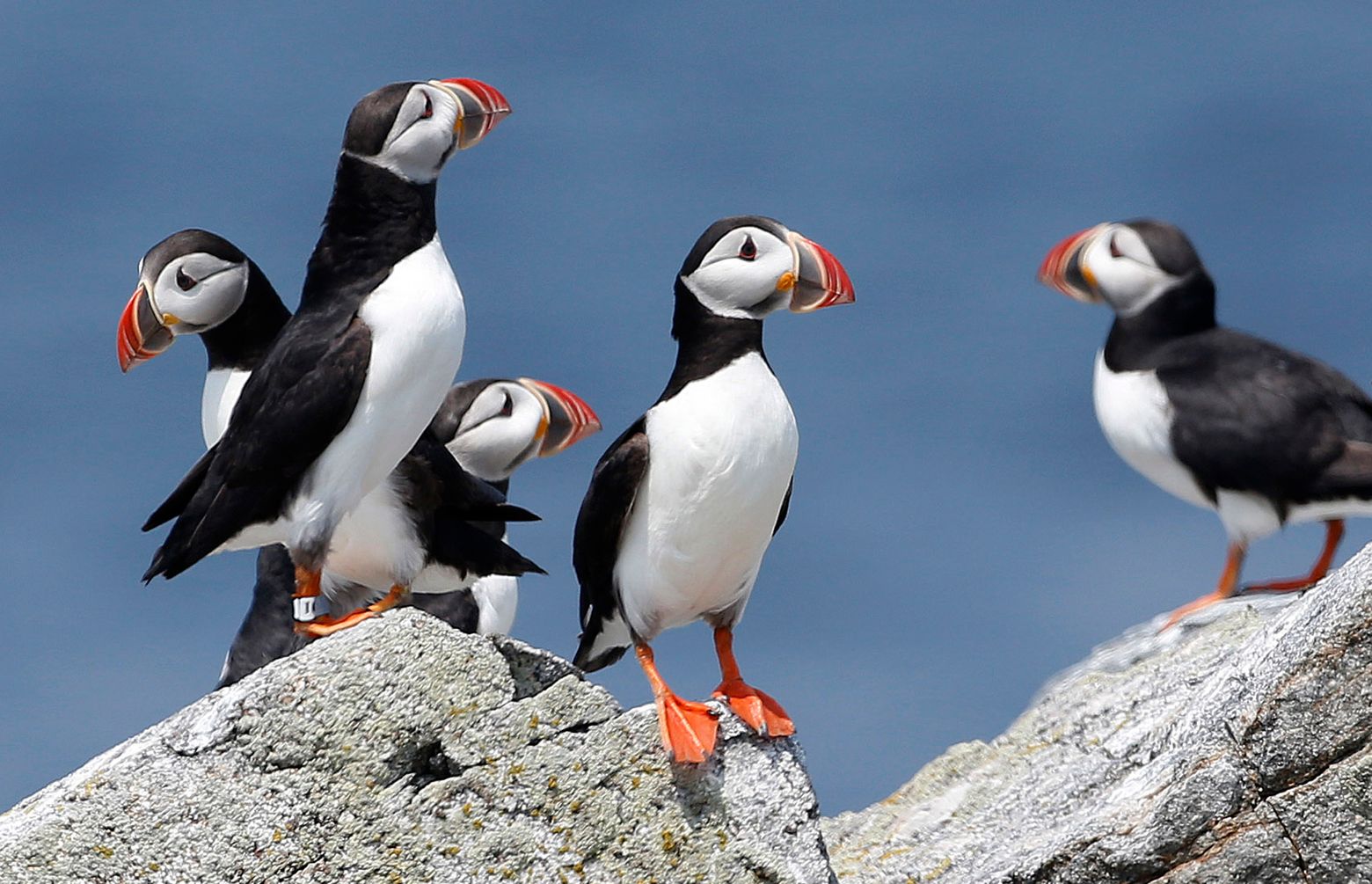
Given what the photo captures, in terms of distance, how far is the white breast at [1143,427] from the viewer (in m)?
11.4

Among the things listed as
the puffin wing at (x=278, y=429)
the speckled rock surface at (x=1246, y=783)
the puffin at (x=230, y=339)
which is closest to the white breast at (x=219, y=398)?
the puffin at (x=230, y=339)

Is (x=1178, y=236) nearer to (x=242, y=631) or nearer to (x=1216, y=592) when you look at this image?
(x=1216, y=592)

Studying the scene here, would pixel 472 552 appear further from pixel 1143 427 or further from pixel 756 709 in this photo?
pixel 1143 427

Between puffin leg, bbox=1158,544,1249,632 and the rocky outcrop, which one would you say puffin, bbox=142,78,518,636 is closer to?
the rocky outcrop

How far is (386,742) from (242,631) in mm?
2732

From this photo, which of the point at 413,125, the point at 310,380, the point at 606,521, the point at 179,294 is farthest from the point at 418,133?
the point at 606,521

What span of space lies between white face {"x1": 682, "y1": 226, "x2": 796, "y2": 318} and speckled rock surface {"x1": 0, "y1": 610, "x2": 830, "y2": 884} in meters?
1.41

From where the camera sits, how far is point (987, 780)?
748 centimetres

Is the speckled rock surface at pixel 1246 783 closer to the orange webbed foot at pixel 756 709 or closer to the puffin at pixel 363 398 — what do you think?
the orange webbed foot at pixel 756 709

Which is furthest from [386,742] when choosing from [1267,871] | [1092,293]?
[1092,293]

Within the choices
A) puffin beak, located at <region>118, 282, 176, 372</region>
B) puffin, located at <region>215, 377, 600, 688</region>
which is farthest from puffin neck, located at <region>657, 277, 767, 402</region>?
puffin, located at <region>215, 377, 600, 688</region>

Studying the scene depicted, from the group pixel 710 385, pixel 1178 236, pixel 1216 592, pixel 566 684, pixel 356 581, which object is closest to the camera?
pixel 566 684

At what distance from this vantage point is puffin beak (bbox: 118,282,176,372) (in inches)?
288

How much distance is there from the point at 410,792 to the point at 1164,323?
24.3ft
